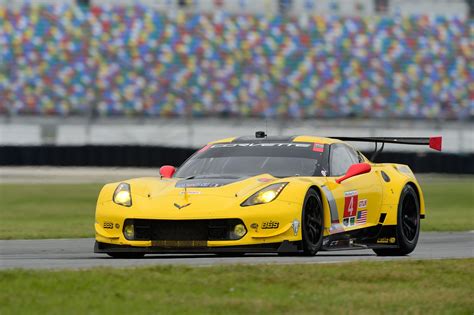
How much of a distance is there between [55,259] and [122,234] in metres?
0.83

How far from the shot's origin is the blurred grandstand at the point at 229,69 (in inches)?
1270

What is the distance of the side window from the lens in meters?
8.98

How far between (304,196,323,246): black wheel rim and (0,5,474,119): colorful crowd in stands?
24.1 metres

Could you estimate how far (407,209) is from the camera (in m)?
9.59

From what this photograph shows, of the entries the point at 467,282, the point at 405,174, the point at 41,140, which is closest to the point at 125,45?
the point at 41,140

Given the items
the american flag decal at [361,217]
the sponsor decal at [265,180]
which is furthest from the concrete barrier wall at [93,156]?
the sponsor decal at [265,180]

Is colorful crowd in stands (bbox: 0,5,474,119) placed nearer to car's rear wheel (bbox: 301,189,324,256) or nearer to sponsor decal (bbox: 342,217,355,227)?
sponsor decal (bbox: 342,217,355,227)

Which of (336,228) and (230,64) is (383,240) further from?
(230,64)

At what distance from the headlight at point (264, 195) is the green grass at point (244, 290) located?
3.05 feet

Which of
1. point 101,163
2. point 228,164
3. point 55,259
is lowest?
point 101,163

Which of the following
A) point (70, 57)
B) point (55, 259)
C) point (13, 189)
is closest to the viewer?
point (55, 259)

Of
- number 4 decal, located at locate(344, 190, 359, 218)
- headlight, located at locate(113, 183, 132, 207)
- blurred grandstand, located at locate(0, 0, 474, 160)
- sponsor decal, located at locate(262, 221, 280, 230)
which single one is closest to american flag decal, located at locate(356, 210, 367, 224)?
number 4 decal, located at locate(344, 190, 359, 218)

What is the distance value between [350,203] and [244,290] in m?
2.97

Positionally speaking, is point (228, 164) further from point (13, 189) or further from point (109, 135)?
point (109, 135)
